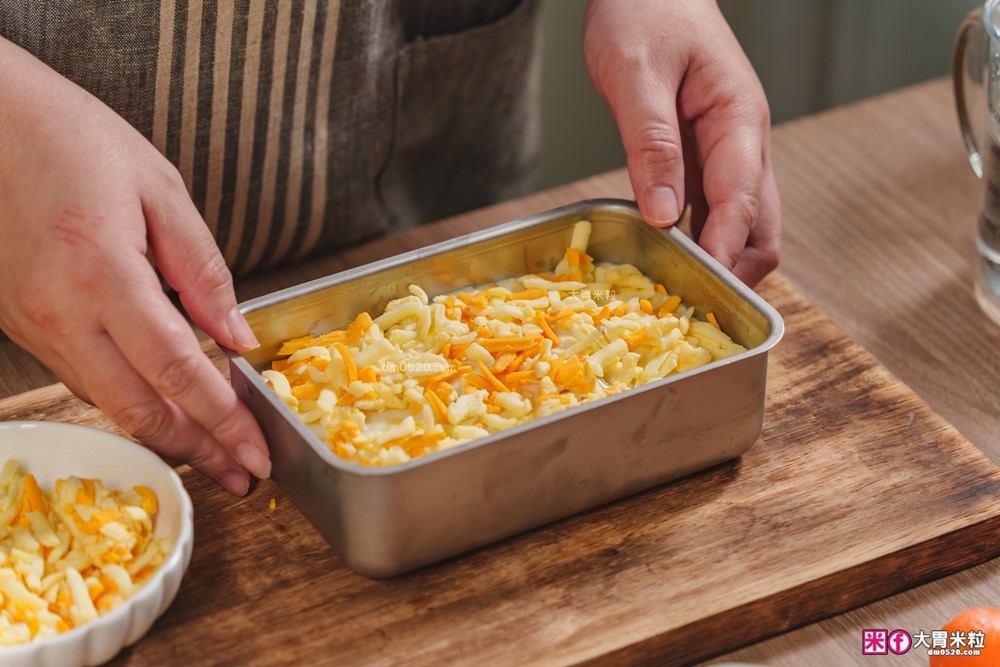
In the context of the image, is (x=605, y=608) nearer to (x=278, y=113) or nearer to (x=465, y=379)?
(x=465, y=379)

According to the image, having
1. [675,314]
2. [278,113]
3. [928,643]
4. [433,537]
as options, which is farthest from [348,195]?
[928,643]

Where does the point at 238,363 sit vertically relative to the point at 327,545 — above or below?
above

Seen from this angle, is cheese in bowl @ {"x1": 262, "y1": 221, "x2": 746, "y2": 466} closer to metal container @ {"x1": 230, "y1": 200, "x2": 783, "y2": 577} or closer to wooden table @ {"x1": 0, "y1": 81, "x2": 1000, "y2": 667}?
metal container @ {"x1": 230, "y1": 200, "x2": 783, "y2": 577}

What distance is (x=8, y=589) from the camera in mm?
899

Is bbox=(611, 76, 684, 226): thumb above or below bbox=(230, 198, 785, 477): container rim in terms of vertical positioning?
above

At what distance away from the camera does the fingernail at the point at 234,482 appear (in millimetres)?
1047

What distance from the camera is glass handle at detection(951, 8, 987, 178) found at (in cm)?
135

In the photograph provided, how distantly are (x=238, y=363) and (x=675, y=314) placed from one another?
407mm

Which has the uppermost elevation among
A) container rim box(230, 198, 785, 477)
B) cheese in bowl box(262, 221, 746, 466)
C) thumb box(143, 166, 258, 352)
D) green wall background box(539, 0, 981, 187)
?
thumb box(143, 166, 258, 352)

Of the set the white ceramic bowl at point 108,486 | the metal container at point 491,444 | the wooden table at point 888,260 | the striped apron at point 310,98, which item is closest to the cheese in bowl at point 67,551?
the white ceramic bowl at point 108,486

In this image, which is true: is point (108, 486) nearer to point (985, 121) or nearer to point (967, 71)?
point (985, 121)

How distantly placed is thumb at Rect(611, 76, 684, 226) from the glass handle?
1.15 feet

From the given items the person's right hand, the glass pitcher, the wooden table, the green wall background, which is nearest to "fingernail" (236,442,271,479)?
the person's right hand

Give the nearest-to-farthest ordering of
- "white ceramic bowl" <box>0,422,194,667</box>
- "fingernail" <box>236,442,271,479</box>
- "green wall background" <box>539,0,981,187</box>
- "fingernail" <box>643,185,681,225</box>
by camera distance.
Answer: "white ceramic bowl" <box>0,422,194,667</box>
"fingernail" <box>236,442,271,479</box>
"fingernail" <box>643,185,681,225</box>
"green wall background" <box>539,0,981,187</box>
